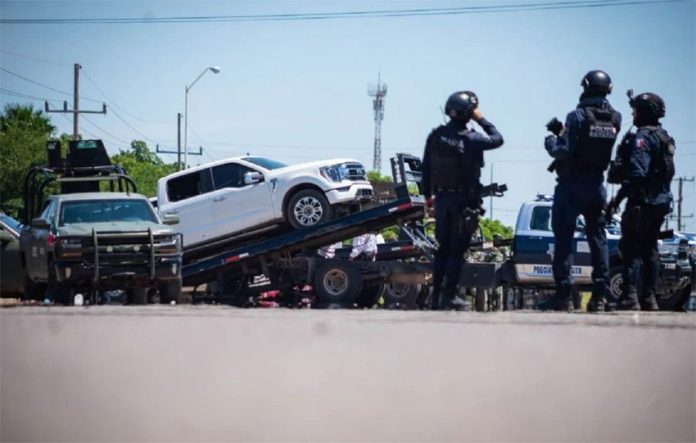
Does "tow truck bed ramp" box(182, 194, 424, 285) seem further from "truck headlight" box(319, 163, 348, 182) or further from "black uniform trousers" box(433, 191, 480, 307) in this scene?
"black uniform trousers" box(433, 191, 480, 307)

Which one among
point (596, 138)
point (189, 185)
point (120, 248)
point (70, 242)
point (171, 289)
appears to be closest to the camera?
point (596, 138)

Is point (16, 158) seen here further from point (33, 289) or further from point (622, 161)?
point (622, 161)

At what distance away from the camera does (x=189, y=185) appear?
20.0 meters

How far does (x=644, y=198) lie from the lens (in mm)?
9594

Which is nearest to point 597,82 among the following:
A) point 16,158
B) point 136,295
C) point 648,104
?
point 648,104

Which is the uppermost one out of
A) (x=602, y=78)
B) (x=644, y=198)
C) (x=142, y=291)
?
(x=602, y=78)

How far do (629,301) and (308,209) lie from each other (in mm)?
10124

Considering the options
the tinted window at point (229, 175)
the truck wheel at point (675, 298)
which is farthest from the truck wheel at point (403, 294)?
the truck wheel at point (675, 298)

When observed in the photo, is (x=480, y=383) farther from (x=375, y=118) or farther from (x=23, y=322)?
(x=375, y=118)

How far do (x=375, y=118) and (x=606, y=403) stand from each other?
95192 mm

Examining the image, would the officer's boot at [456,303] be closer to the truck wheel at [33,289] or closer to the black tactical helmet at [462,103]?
the black tactical helmet at [462,103]

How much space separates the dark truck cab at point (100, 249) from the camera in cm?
1464

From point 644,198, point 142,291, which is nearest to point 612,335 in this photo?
point 644,198

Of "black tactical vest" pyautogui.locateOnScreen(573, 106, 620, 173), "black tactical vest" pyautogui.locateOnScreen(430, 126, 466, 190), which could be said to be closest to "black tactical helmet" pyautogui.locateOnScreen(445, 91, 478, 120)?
"black tactical vest" pyautogui.locateOnScreen(430, 126, 466, 190)
